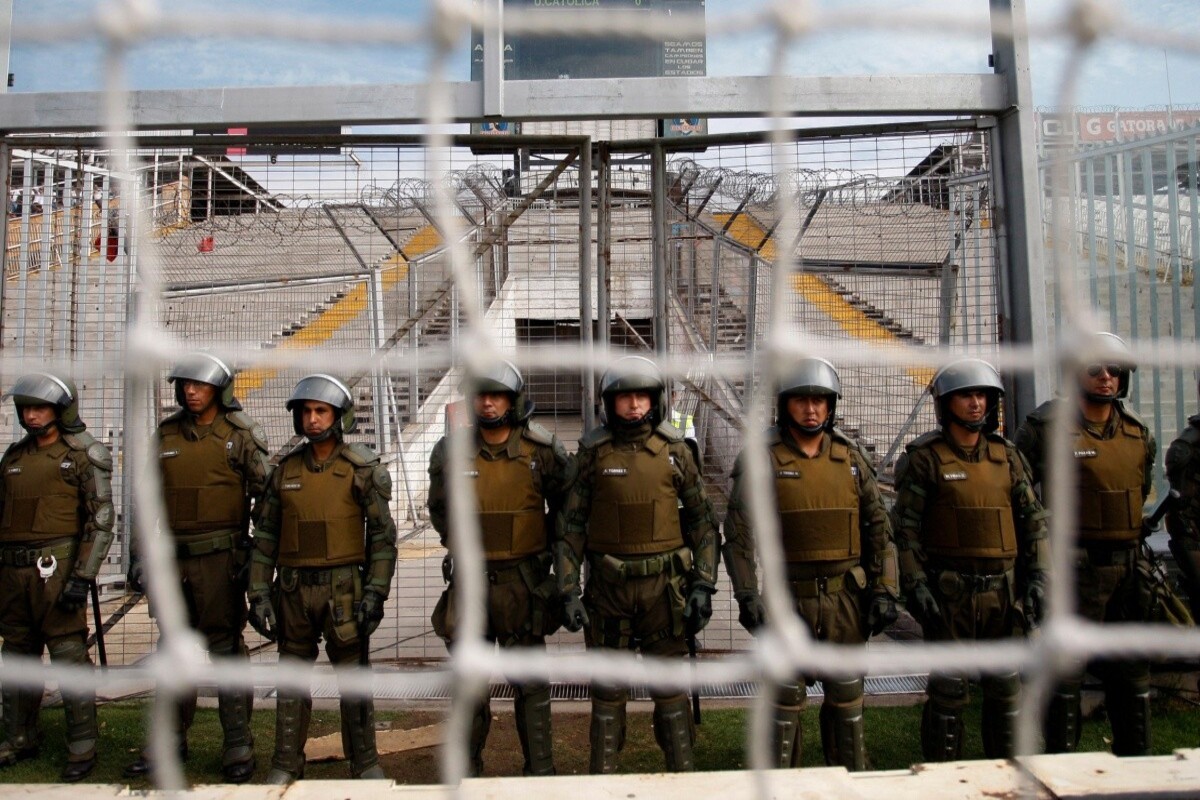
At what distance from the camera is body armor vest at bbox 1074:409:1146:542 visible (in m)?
3.52

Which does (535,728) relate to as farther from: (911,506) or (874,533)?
(911,506)

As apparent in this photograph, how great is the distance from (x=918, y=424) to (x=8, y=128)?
5792mm

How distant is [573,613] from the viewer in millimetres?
3270

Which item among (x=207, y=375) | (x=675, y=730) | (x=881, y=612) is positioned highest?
(x=207, y=375)

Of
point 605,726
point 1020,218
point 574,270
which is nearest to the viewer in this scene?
point 605,726

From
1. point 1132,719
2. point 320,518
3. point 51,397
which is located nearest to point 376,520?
point 320,518

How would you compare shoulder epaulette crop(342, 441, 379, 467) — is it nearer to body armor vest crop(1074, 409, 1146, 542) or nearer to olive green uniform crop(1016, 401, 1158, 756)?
olive green uniform crop(1016, 401, 1158, 756)

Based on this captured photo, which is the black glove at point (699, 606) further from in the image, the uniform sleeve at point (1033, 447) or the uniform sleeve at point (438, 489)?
the uniform sleeve at point (1033, 447)

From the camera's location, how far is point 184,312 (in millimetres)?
6348

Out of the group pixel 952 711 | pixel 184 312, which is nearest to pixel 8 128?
pixel 184 312

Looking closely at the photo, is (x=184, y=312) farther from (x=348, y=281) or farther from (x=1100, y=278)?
(x=1100, y=278)

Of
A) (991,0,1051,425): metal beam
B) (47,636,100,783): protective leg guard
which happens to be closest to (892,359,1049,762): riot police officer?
(991,0,1051,425): metal beam

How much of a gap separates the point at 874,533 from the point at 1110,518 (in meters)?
1.09

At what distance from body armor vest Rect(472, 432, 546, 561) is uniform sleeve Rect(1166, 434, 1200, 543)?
2.89 meters
